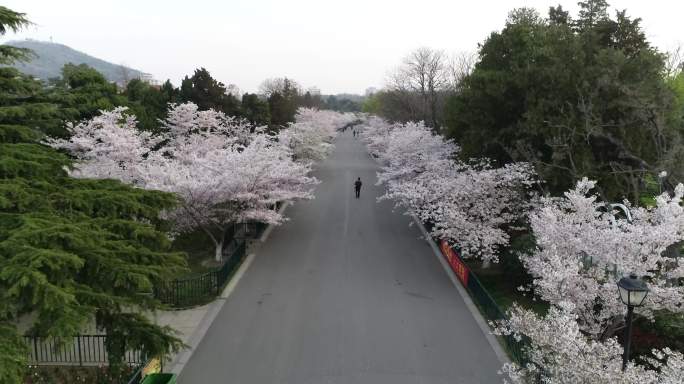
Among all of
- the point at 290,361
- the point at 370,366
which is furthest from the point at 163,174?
the point at 370,366

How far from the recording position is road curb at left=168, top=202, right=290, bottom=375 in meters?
12.3

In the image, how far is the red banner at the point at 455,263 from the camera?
721 inches

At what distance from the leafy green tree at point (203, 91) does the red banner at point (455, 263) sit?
900 inches

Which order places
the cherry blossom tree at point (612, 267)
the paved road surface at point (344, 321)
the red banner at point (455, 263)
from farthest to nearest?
the red banner at point (455, 263) → the paved road surface at point (344, 321) → the cherry blossom tree at point (612, 267)

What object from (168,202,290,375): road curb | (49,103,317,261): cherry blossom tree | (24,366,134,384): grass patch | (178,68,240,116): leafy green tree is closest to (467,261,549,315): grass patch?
(49,103,317,261): cherry blossom tree

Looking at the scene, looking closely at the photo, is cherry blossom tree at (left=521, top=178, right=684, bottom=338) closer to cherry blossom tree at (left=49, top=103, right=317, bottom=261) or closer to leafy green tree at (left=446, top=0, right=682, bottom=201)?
leafy green tree at (left=446, top=0, right=682, bottom=201)

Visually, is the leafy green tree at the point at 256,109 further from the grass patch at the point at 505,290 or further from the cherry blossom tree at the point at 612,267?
the cherry blossom tree at the point at 612,267

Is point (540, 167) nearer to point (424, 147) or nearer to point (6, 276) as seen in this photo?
point (424, 147)

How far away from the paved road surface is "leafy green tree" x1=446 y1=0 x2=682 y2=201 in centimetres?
611

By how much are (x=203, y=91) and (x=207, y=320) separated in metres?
26.1

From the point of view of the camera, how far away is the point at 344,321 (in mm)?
14984

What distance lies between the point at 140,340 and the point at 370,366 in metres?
6.33

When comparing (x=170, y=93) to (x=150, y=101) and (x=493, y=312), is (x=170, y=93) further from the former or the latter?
(x=493, y=312)

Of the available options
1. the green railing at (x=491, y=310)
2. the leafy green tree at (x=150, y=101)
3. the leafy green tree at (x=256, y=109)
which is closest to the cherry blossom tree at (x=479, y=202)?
the green railing at (x=491, y=310)
